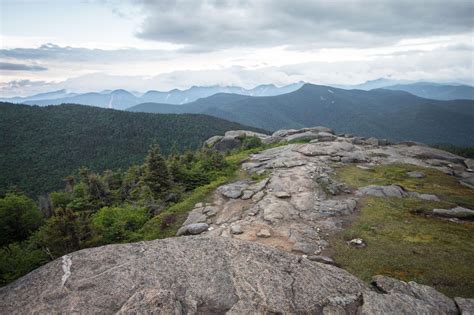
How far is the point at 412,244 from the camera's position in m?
15.9

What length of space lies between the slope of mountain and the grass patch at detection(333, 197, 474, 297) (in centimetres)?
10154

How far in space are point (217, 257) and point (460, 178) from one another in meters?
30.7

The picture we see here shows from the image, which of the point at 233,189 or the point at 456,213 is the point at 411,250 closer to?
the point at 456,213

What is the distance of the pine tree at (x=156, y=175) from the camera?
85.9ft

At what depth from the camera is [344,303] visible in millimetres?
9383

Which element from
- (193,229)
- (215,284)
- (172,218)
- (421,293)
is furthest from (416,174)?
(215,284)

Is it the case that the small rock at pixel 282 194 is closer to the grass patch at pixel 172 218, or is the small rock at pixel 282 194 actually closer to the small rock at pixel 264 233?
the small rock at pixel 264 233

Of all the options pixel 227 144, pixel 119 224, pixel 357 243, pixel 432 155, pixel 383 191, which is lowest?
pixel 227 144

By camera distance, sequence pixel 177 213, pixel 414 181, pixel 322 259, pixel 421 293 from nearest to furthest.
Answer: pixel 421 293 < pixel 322 259 < pixel 177 213 < pixel 414 181

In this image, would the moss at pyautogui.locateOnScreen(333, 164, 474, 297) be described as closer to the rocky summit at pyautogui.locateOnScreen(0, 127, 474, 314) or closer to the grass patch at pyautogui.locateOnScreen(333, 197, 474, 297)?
the grass patch at pyautogui.locateOnScreen(333, 197, 474, 297)

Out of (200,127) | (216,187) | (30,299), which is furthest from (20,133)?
(30,299)

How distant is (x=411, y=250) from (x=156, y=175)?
20.3 metres

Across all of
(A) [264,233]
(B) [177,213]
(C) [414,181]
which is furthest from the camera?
(C) [414,181]

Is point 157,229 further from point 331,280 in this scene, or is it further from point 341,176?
point 341,176
